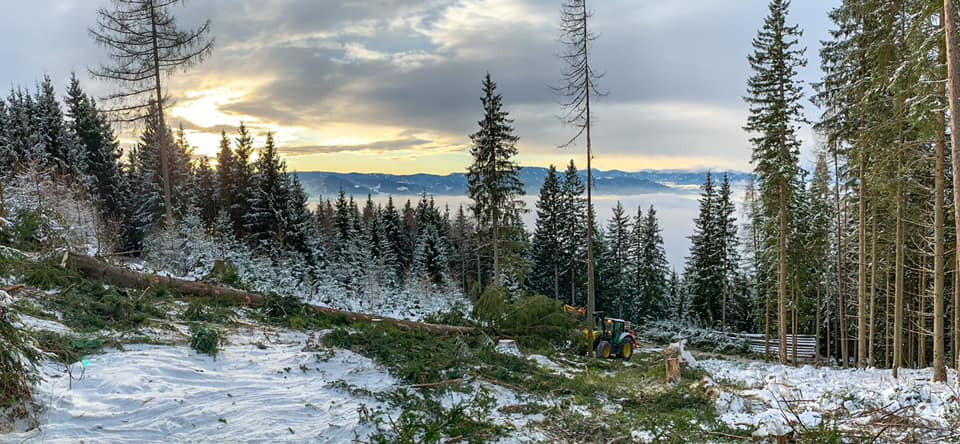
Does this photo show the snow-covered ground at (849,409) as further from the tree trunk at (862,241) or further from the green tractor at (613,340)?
the tree trunk at (862,241)

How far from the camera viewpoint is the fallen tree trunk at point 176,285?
10969 millimetres

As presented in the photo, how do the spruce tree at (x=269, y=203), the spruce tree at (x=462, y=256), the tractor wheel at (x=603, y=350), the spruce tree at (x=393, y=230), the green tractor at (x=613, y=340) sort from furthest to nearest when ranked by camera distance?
the spruce tree at (x=462, y=256)
the spruce tree at (x=393, y=230)
the spruce tree at (x=269, y=203)
the green tractor at (x=613, y=340)
the tractor wheel at (x=603, y=350)

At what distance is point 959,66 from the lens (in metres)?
8.98

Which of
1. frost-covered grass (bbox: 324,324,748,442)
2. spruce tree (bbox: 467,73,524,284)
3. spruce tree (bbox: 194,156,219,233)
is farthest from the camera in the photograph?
spruce tree (bbox: 194,156,219,233)

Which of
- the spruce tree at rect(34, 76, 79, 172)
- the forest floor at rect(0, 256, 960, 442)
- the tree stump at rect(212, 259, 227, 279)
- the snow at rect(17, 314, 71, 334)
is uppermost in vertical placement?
the spruce tree at rect(34, 76, 79, 172)

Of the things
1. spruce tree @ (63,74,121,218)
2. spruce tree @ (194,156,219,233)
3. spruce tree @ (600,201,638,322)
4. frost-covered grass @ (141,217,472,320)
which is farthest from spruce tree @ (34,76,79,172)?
spruce tree @ (600,201,638,322)

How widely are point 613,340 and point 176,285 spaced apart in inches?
562

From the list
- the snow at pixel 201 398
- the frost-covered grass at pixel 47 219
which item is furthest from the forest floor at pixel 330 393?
the frost-covered grass at pixel 47 219

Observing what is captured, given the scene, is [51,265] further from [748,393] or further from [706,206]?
[706,206]

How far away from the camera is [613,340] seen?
18016 mm

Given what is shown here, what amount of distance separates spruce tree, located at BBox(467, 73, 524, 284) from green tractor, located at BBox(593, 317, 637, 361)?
5551 mm

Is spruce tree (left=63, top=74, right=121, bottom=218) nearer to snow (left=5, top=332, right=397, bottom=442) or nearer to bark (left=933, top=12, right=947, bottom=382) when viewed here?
snow (left=5, top=332, right=397, bottom=442)

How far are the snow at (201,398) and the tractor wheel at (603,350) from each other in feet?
37.0

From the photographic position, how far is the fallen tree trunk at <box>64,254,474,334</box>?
Result: 36.0ft
